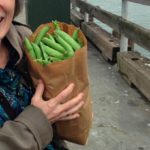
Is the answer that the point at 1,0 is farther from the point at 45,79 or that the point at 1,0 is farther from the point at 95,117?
the point at 95,117

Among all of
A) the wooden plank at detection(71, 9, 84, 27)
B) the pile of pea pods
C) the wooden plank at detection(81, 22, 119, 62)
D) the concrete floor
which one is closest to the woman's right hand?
the pile of pea pods

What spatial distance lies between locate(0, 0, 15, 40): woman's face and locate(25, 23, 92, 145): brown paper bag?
16 centimetres

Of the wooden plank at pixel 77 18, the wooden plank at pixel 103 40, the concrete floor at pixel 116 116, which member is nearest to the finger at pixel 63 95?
the concrete floor at pixel 116 116

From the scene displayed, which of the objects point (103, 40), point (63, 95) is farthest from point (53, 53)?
point (103, 40)

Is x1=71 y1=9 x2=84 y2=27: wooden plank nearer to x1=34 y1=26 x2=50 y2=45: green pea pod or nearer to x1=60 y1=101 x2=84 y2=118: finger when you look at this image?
x1=34 y1=26 x2=50 y2=45: green pea pod

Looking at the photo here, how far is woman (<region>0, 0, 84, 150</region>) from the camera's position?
5.27 ft

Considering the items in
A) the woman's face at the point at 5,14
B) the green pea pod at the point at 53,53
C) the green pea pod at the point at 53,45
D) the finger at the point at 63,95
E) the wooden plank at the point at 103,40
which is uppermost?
the woman's face at the point at 5,14

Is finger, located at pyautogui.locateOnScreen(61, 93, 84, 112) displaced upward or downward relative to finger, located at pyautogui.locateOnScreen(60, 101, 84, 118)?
upward

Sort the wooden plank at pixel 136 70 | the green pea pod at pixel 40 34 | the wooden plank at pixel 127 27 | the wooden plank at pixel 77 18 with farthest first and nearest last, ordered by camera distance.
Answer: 1. the wooden plank at pixel 77 18
2. the wooden plank at pixel 127 27
3. the wooden plank at pixel 136 70
4. the green pea pod at pixel 40 34

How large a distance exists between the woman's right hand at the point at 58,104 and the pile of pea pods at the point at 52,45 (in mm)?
103

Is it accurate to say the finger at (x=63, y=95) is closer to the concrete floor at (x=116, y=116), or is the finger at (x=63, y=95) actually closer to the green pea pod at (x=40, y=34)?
the green pea pod at (x=40, y=34)

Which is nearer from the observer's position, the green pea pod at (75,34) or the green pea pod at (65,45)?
the green pea pod at (65,45)

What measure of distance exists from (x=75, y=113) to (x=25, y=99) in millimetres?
209

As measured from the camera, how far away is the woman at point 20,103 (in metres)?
1.61
